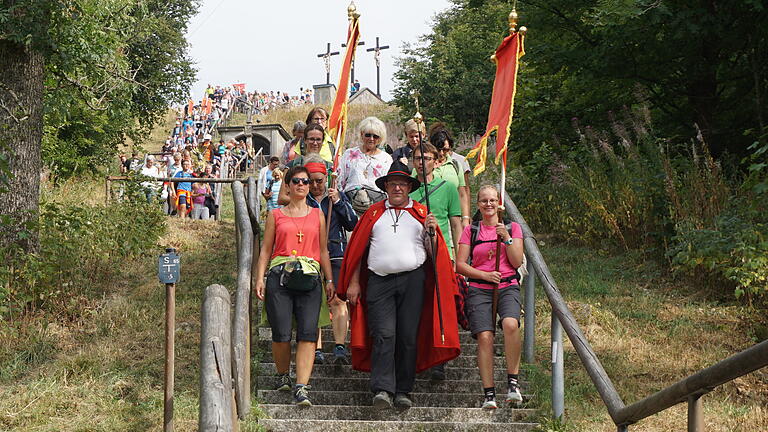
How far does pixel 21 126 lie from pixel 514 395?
6986mm

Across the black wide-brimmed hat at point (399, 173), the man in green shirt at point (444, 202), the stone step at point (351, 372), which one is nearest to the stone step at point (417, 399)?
the stone step at point (351, 372)

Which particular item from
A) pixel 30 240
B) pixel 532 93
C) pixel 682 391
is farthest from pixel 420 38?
pixel 682 391

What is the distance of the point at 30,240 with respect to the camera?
35.2 feet

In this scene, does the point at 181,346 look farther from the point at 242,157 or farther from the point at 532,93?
the point at 242,157

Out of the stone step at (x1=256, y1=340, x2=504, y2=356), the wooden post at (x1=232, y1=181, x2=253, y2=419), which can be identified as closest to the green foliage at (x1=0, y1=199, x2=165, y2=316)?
the wooden post at (x1=232, y1=181, x2=253, y2=419)

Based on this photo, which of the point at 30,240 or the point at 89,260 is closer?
the point at 30,240

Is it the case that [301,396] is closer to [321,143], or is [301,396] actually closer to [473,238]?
[473,238]

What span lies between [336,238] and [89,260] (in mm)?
5469

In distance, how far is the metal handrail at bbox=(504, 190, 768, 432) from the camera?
3740 mm

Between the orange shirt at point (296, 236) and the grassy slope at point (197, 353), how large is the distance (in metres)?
1.31

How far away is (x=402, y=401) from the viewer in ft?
21.3

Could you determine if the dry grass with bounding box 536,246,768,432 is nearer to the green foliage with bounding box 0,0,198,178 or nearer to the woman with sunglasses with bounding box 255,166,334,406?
the woman with sunglasses with bounding box 255,166,334,406

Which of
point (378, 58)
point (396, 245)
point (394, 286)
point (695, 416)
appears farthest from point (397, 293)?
point (378, 58)

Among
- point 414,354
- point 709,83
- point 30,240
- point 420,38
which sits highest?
point 420,38
